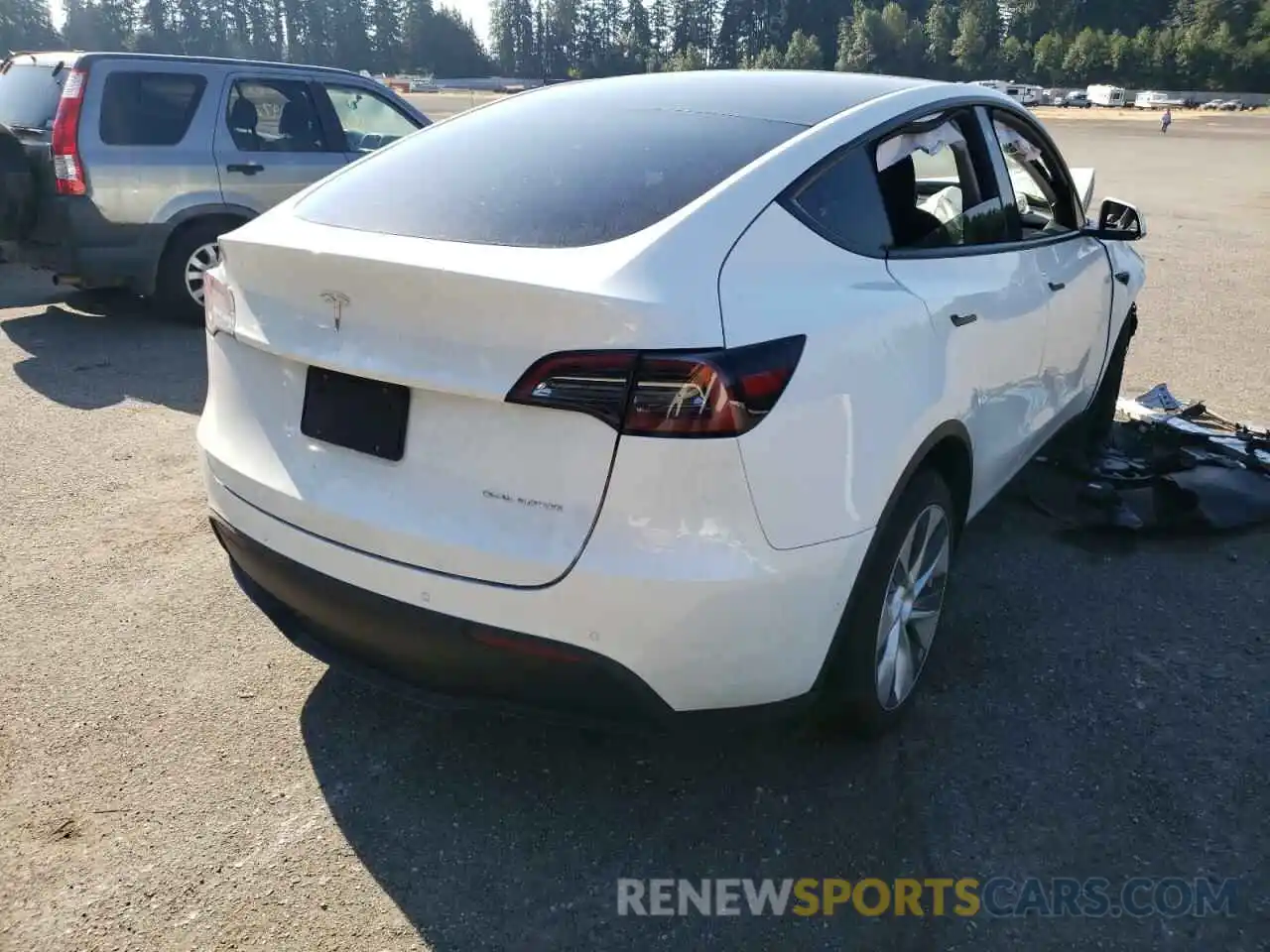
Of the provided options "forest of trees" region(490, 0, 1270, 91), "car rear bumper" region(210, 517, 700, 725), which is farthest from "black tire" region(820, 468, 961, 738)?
"forest of trees" region(490, 0, 1270, 91)

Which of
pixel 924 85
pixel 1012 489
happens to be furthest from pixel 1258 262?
pixel 924 85

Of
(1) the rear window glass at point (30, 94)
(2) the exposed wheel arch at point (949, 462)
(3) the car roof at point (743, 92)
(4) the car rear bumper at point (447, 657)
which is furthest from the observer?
(1) the rear window glass at point (30, 94)

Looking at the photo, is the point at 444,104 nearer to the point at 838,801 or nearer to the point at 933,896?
the point at 838,801

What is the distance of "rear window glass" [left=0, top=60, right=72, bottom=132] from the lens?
7074 millimetres

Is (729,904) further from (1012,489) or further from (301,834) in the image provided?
(1012,489)

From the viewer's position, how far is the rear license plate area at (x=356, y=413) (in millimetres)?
2324

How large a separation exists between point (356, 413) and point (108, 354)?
5218mm

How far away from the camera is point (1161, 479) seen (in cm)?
455

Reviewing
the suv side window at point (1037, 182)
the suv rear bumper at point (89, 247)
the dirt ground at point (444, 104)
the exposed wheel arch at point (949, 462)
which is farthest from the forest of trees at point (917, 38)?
the exposed wheel arch at point (949, 462)

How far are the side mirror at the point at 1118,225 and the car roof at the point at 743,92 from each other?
1.15 metres

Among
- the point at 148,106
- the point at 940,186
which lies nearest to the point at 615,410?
the point at 940,186

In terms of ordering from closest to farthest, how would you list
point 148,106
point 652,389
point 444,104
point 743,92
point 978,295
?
1. point 652,389
2. point 978,295
3. point 743,92
4. point 148,106
5. point 444,104

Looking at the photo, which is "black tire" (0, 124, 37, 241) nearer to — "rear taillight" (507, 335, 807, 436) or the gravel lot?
the gravel lot

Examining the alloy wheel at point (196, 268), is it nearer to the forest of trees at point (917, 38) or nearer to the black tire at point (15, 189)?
the black tire at point (15, 189)
